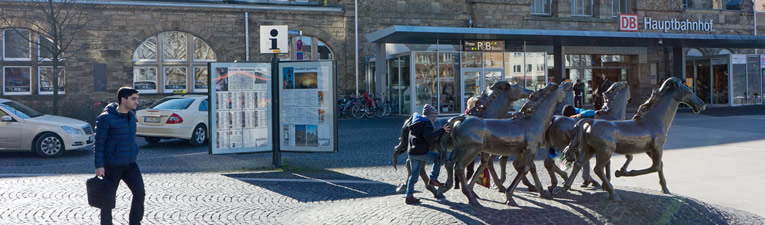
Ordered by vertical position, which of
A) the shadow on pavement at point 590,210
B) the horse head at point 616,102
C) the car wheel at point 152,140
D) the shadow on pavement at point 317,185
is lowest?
the shadow on pavement at point 317,185

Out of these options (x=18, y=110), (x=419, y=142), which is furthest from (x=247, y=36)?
(x=419, y=142)

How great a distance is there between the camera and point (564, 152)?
720 cm

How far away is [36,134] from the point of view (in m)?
15.1

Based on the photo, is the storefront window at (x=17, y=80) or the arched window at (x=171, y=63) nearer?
the storefront window at (x=17, y=80)

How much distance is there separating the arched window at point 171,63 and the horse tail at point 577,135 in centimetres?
2347

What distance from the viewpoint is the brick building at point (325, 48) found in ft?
87.0

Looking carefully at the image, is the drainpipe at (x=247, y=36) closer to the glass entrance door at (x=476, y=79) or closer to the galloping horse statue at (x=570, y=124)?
the glass entrance door at (x=476, y=79)

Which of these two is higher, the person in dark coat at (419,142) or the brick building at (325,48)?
the brick building at (325,48)

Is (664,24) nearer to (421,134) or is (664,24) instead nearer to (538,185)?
(538,185)

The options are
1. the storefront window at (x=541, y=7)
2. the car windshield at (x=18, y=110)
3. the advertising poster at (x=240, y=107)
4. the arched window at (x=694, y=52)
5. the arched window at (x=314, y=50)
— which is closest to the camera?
the advertising poster at (x=240, y=107)

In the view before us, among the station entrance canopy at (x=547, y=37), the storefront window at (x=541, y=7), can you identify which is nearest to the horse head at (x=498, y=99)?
the station entrance canopy at (x=547, y=37)

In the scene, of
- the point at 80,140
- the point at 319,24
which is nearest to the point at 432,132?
the point at 80,140

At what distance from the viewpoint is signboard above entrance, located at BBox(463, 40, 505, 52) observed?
2584cm

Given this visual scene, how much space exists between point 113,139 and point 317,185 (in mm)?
4376
